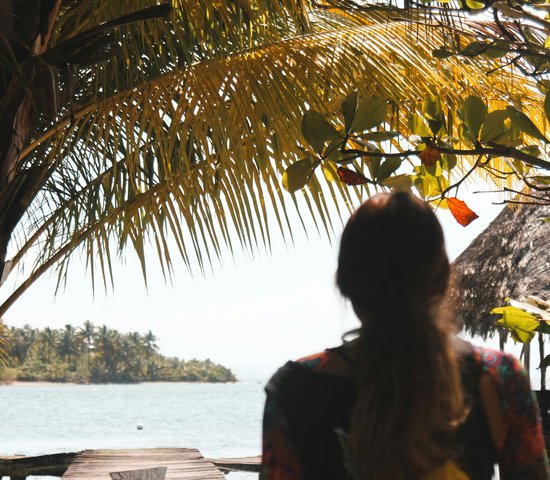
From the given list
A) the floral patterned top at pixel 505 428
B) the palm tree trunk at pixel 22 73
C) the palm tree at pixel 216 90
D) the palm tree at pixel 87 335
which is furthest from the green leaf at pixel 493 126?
Result: the palm tree at pixel 87 335

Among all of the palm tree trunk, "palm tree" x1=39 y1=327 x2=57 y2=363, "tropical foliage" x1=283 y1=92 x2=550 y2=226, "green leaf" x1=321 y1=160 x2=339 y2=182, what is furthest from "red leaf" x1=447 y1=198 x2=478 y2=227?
"palm tree" x1=39 y1=327 x2=57 y2=363

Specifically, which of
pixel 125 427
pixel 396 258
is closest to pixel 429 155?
pixel 396 258

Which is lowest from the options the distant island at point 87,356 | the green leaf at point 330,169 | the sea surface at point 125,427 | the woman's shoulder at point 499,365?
the sea surface at point 125,427

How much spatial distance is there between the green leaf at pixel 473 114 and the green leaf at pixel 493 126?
0.5 inches

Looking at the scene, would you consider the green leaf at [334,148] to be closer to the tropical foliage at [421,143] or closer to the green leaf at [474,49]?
the tropical foliage at [421,143]

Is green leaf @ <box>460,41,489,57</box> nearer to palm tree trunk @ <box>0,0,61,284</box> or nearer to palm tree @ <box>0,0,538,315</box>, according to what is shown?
palm tree @ <box>0,0,538,315</box>

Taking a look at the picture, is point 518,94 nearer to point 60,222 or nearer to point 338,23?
point 338,23

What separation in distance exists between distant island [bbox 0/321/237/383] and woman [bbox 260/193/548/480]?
2412 inches

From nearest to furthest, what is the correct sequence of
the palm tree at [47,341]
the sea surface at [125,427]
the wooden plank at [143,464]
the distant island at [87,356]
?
the wooden plank at [143,464] → the sea surface at [125,427] → the palm tree at [47,341] → the distant island at [87,356]

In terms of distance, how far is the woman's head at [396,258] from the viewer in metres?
1.10

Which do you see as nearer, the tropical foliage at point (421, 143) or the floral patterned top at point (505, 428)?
the floral patterned top at point (505, 428)

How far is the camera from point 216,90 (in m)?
4.22

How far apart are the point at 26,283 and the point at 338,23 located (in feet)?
8.64

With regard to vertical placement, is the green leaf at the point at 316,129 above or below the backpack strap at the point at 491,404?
above
